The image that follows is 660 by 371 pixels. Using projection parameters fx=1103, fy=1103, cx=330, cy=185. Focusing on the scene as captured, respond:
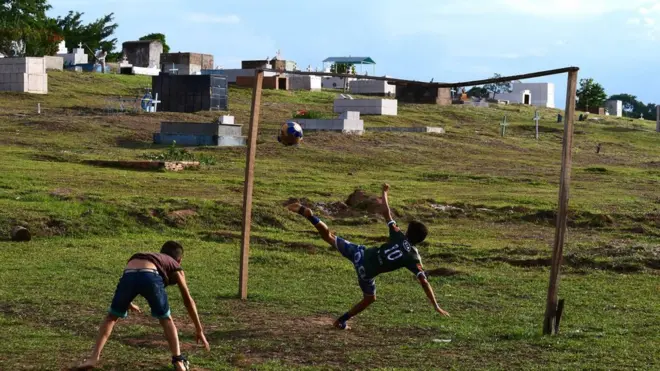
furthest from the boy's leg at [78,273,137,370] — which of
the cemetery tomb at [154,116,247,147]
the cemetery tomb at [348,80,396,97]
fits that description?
the cemetery tomb at [348,80,396,97]

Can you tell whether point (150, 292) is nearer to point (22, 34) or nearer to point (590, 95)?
point (22, 34)

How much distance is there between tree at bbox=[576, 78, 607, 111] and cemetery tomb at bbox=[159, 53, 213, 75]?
3202cm

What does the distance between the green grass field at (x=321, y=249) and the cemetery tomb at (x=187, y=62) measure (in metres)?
25.6

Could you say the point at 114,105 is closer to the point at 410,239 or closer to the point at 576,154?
the point at 576,154

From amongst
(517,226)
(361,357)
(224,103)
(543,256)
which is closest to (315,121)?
(224,103)

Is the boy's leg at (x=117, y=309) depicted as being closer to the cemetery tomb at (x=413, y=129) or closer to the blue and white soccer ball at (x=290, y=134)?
the blue and white soccer ball at (x=290, y=134)

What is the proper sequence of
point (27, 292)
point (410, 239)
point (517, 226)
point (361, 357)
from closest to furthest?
1. point (361, 357)
2. point (410, 239)
3. point (27, 292)
4. point (517, 226)

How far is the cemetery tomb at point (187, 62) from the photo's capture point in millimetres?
75125

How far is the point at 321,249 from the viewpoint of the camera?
74.1ft

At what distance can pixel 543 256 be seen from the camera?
2231 centimetres

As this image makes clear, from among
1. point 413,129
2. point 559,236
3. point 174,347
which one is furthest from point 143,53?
point 174,347

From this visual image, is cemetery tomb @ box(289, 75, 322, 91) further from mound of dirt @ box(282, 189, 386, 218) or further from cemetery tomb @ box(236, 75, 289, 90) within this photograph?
mound of dirt @ box(282, 189, 386, 218)

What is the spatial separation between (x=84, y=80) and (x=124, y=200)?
40.0m

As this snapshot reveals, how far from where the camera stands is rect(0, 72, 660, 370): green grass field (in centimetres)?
1199
